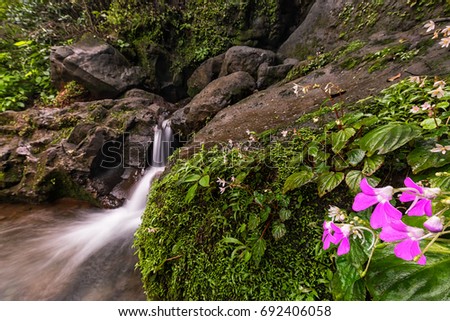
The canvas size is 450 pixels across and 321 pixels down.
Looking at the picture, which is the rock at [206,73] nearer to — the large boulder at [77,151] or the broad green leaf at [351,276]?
the large boulder at [77,151]

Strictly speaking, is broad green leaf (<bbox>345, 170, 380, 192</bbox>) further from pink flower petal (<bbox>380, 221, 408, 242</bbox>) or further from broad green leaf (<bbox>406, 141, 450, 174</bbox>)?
pink flower petal (<bbox>380, 221, 408, 242</bbox>)

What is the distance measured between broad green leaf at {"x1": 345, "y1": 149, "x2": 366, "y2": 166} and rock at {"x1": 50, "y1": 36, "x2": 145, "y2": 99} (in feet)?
21.9

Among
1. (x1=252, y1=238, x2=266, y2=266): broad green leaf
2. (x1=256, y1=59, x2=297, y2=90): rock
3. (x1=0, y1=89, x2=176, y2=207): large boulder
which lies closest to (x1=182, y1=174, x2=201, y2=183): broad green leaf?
(x1=252, y1=238, x2=266, y2=266): broad green leaf

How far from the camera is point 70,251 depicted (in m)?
3.19

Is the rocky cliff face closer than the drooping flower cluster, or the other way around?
the drooping flower cluster

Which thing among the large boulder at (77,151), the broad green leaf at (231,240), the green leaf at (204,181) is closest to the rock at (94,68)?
the large boulder at (77,151)

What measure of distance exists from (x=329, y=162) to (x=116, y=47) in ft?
25.8

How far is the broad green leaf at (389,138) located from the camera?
3.83ft

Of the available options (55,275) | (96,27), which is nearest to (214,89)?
(55,275)

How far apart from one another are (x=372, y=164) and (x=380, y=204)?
2.16 ft

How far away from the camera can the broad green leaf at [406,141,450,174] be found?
3.65ft

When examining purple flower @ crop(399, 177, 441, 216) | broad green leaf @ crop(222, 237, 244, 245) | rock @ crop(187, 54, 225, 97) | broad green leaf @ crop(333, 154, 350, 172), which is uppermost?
rock @ crop(187, 54, 225, 97)

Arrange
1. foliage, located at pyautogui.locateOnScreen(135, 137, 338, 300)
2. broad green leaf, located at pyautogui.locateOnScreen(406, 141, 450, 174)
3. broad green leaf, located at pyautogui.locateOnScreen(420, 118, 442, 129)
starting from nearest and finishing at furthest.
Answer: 1. broad green leaf, located at pyautogui.locateOnScreen(406, 141, 450, 174)
2. broad green leaf, located at pyautogui.locateOnScreen(420, 118, 442, 129)
3. foliage, located at pyautogui.locateOnScreen(135, 137, 338, 300)
